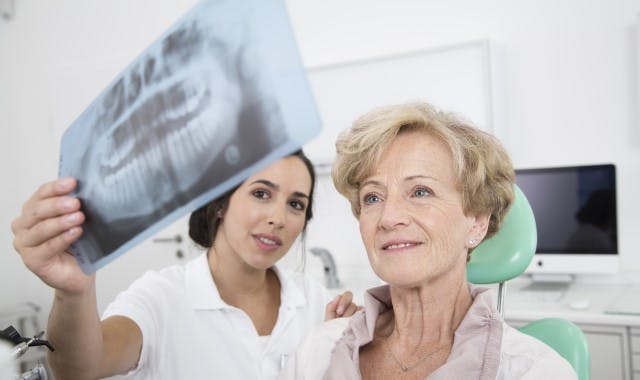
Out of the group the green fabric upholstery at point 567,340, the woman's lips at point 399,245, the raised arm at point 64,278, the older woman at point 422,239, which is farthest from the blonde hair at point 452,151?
the raised arm at point 64,278

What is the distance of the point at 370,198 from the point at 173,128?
714 mm

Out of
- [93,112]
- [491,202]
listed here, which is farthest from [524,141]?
[93,112]

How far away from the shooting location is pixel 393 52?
3045mm

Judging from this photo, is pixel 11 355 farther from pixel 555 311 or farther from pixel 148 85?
pixel 555 311

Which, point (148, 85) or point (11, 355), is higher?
point (148, 85)

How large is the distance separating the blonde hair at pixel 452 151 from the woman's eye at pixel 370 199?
0.14 ft

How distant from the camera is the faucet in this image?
2.76 metres

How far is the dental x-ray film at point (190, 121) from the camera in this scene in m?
0.48

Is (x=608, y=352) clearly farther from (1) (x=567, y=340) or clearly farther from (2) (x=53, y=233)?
(2) (x=53, y=233)

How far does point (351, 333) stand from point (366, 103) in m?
1.75

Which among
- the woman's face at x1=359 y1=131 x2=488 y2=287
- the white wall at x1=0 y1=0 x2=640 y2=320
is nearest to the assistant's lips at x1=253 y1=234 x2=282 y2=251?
the woman's face at x1=359 y1=131 x2=488 y2=287

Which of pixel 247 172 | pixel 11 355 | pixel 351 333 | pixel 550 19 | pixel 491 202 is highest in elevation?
pixel 550 19

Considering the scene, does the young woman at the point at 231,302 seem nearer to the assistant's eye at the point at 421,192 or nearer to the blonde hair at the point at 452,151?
the blonde hair at the point at 452,151

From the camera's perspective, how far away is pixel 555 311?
6.88ft
